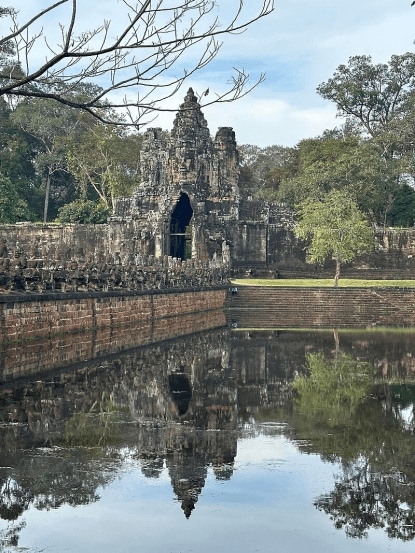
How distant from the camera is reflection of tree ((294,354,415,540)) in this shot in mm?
8391

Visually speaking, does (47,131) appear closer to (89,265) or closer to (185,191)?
(185,191)

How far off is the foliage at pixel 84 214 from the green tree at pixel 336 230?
1920 cm

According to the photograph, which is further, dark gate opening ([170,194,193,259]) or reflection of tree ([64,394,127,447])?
dark gate opening ([170,194,193,259])

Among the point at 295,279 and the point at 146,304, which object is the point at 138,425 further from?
the point at 295,279

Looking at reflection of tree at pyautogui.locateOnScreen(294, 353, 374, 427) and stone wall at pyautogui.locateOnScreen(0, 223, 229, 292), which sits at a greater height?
stone wall at pyautogui.locateOnScreen(0, 223, 229, 292)

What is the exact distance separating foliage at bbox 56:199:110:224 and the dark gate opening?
364 inches

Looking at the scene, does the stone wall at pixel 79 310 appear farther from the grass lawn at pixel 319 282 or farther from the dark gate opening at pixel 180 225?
the dark gate opening at pixel 180 225

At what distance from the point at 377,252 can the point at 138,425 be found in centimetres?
5293

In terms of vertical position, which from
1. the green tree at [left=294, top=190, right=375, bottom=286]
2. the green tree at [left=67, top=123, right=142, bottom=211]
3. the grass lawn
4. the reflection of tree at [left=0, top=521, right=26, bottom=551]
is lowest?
the grass lawn

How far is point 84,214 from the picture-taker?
72562 millimetres

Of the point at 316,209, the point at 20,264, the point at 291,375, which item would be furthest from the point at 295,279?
the point at 291,375

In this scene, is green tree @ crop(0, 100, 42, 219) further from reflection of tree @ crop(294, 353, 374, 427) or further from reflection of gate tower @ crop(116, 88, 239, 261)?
reflection of tree @ crop(294, 353, 374, 427)

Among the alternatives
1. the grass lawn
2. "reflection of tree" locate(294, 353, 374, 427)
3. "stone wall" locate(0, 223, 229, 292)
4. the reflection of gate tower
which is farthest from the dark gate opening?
"reflection of tree" locate(294, 353, 374, 427)

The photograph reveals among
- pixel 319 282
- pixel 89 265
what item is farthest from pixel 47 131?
pixel 89 265
